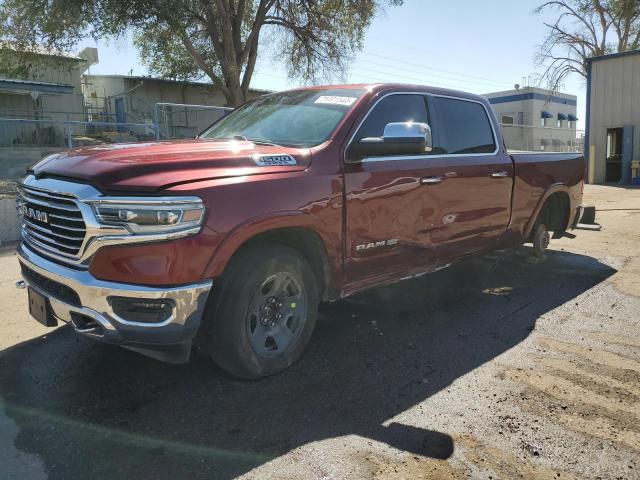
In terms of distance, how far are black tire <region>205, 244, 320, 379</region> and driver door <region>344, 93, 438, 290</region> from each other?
1.46 feet

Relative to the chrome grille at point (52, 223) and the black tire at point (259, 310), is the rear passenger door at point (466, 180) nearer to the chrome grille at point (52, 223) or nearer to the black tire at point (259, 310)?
the black tire at point (259, 310)

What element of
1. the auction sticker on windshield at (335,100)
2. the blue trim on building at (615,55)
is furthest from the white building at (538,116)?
the auction sticker on windshield at (335,100)

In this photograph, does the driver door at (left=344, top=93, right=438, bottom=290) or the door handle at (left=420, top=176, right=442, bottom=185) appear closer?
the driver door at (left=344, top=93, right=438, bottom=290)

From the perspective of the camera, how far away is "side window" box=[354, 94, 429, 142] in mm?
3982

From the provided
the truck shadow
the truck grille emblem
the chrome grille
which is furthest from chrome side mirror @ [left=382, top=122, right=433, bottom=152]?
the truck grille emblem

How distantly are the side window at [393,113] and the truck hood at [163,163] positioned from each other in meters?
0.69

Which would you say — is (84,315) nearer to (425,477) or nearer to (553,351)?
(425,477)

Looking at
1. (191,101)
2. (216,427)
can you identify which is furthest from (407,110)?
(191,101)

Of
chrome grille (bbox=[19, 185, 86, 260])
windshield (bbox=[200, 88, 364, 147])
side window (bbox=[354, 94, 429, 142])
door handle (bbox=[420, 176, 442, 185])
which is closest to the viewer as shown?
chrome grille (bbox=[19, 185, 86, 260])

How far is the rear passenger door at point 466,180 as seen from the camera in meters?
4.52

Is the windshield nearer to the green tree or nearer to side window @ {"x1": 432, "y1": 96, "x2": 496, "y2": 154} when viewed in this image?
side window @ {"x1": 432, "y1": 96, "x2": 496, "y2": 154}

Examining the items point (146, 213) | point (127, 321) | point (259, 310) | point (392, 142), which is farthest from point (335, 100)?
point (127, 321)

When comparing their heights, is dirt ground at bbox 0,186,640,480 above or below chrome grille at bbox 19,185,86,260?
below

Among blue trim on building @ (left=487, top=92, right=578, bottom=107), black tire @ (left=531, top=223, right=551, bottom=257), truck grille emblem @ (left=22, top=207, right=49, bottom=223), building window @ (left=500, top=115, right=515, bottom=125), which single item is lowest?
black tire @ (left=531, top=223, right=551, bottom=257)
